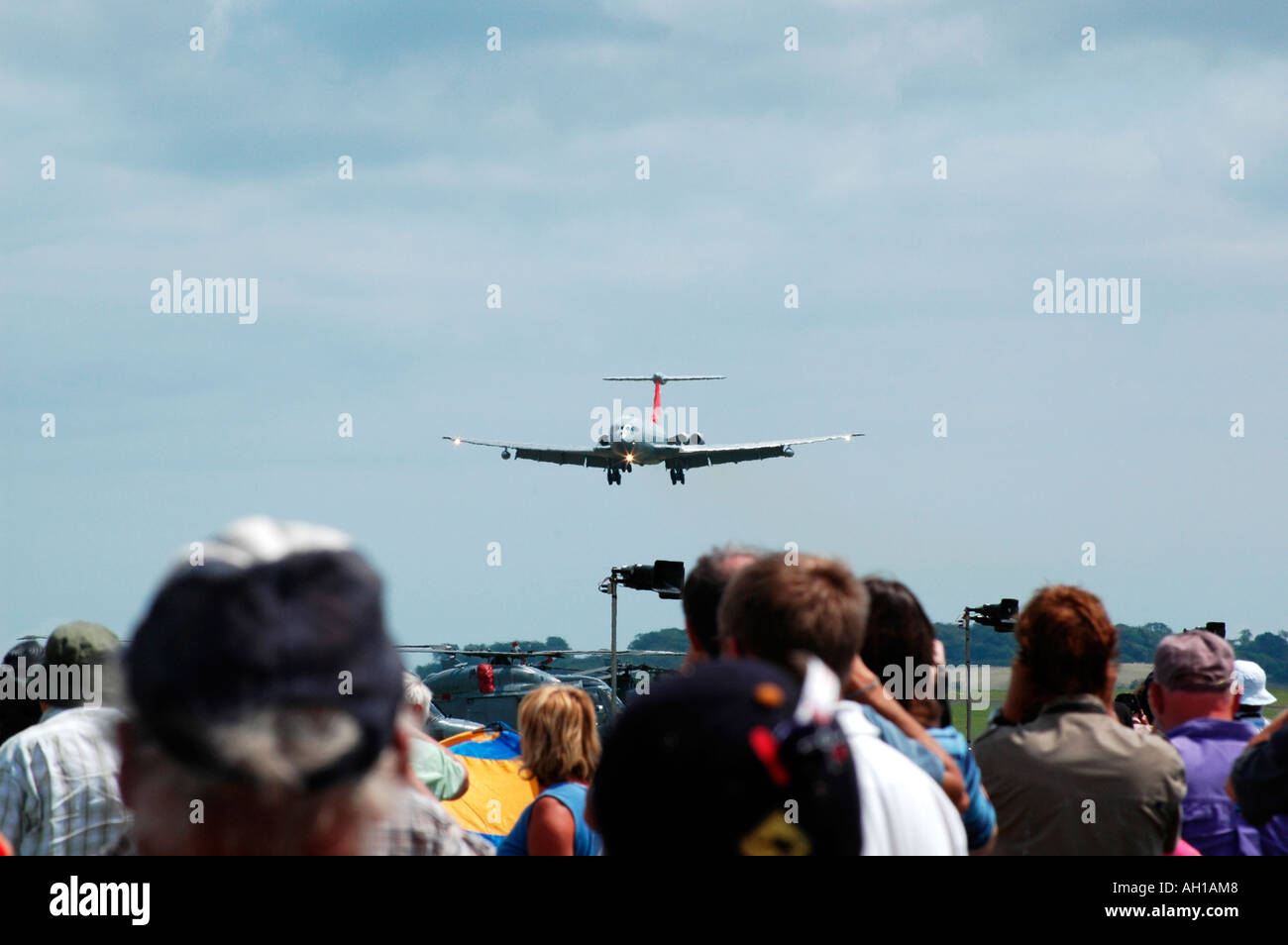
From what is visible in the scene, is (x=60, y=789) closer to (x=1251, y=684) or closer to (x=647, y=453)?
(x=1251, y=684)

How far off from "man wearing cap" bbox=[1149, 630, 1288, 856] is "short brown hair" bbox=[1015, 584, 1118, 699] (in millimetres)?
632

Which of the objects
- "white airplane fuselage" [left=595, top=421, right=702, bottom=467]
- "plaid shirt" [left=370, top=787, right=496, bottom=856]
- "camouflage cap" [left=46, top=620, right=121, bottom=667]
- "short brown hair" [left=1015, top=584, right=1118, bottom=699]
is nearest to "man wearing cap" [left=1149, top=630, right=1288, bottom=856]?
"short brown hair" [left=1015, top=584, right=1118, bottom=699]

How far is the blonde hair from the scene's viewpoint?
424 centimetres

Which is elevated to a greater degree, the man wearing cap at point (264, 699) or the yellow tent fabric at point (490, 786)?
the man wearing cap at point (264, 699)

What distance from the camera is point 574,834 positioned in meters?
4.00

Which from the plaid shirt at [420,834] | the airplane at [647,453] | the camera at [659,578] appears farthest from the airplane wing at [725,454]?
the plaid shirt at [420,834]

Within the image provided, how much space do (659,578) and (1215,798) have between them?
5.76m

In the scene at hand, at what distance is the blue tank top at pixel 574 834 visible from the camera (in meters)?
4.01

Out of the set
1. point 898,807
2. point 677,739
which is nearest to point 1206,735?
point 898,807

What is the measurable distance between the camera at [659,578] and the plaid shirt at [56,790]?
13.6 feet

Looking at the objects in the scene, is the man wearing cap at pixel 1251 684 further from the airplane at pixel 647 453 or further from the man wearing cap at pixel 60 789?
the airplane at pixel 647 453
